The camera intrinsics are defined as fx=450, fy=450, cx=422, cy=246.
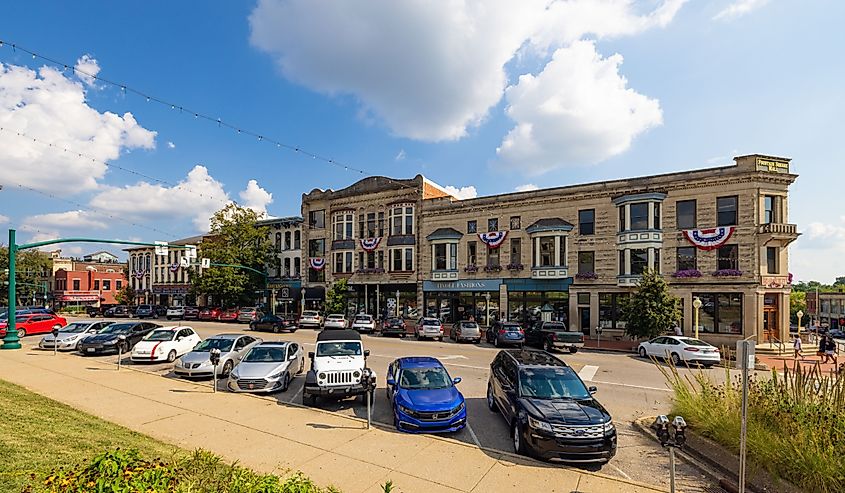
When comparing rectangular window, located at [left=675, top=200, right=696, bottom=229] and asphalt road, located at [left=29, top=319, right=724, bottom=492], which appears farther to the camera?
rectangular window, located at [left=675, top=200, right=696, bottom=229]

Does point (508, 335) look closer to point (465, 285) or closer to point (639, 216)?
point (465, 285)

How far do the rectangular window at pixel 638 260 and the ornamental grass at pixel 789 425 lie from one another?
22109 millimetres

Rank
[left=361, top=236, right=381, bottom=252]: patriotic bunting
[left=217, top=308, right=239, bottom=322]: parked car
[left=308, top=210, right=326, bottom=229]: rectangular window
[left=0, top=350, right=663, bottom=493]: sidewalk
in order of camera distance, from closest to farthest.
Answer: [left=0, top=350, right=663, bottom=493]: sidewalk < [left=361, top=236, right=381, bottom=252]: patriotic bunting < [left=217, top=308, right=239, bottom=322]: parked car < [left=308, top=210, right=326, bottom=229]: rectangular window

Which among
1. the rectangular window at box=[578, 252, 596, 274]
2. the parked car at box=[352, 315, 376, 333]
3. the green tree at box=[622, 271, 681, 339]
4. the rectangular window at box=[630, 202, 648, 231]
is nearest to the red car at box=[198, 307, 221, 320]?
the parked car at box=[352, 315, 376, 333]

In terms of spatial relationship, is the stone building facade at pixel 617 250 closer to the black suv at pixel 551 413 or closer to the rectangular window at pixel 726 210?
the rectangular window at pixel 726 210

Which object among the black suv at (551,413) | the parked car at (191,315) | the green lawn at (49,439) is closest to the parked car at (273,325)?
the parked car at (191,315)

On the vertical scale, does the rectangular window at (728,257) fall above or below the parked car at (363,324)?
above

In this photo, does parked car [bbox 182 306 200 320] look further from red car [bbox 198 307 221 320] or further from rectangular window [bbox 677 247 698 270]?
rectangular window [bbox 677 247 698 270]

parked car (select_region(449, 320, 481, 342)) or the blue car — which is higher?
the blue car

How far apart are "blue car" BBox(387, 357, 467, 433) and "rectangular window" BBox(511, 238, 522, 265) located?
2547 centimetres

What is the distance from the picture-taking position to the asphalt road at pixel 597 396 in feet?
28.2

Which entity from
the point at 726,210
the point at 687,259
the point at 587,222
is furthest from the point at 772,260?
the point at 587,222

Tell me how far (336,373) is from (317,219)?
36.9 meters

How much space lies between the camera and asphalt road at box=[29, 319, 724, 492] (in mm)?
8586
